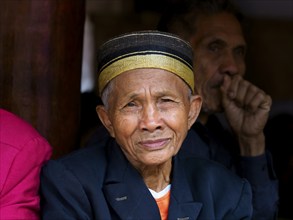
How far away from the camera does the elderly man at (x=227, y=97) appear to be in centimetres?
328

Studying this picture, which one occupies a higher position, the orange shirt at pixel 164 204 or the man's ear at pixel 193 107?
the man's ear at pixel 193 107

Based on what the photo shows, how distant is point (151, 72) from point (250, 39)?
9.60 ft

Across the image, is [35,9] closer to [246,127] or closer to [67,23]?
[67,23]

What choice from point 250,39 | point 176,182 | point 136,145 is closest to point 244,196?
point 176,182

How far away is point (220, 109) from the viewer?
140 inches

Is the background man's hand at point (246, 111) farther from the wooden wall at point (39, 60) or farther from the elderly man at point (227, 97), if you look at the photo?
the wooden wall at point (39, 60)

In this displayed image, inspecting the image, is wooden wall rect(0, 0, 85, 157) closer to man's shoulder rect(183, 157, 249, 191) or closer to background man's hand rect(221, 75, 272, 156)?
man's shoulder rect(183, 157, 249, 191)

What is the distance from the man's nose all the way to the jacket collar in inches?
10.6

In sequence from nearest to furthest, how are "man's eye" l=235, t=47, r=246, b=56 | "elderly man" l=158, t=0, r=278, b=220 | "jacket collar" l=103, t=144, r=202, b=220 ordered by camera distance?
"jacket collar" l=103, t=144, r=202, b=220, "elderly man" l=158, t=0, r=278, b=220, "man's eye" l=235, t=47, r=246, b=56

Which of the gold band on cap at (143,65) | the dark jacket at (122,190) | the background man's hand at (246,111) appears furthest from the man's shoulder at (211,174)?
the background man's hand at (246,111)

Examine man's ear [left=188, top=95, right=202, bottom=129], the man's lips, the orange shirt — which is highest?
man's ear [left=188, top=95, right=202, bottom=129]

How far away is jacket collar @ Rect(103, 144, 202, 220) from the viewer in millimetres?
2506

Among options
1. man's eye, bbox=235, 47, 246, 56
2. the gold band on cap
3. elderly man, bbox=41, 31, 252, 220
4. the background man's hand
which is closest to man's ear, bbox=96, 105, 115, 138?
elderly man, bbox=41, 31, 252, 220

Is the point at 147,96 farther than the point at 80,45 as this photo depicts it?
No
